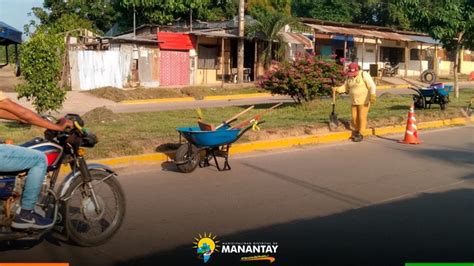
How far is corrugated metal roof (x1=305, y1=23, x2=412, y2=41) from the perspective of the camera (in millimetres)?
36594

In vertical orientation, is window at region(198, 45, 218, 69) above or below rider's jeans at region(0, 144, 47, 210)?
above

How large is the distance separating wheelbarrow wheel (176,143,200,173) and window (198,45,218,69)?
78.7 ft

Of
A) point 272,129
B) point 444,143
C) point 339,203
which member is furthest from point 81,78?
point 339,203

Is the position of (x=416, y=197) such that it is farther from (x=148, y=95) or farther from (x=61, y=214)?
(x=148, y=95)

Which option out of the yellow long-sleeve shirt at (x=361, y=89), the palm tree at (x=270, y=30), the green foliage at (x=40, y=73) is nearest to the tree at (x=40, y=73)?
the green foliage at (x=40, y=73)

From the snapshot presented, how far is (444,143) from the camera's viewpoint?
1208 centimetres

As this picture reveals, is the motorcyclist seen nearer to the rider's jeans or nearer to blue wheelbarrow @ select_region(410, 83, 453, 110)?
the rider's jeans

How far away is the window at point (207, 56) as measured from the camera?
32.3 m

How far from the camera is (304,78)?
643 inches

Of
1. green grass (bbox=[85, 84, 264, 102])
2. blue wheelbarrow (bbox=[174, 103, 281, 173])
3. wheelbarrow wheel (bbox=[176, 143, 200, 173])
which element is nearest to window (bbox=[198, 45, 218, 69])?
green grass (bbox=[85, 84, 264, 102])

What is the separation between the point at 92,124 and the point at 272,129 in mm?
4327

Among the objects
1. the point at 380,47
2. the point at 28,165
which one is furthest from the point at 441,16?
the point at 380,47

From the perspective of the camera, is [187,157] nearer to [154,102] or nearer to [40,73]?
[40,73]

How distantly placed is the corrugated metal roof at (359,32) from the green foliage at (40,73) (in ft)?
82.0
